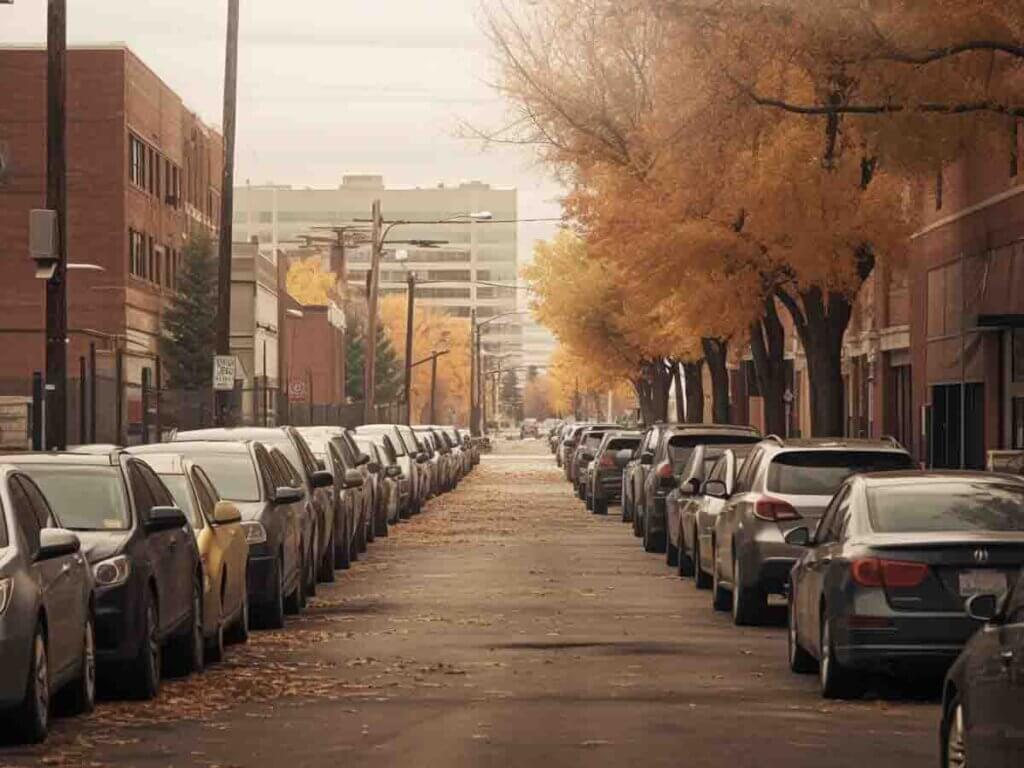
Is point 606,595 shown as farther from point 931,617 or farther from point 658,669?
point 931,617

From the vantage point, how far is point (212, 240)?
80.3m

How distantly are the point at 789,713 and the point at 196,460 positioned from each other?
834 cm

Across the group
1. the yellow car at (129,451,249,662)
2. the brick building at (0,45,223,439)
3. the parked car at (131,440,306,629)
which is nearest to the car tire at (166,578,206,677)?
the yellow car at (129,451,249,662)

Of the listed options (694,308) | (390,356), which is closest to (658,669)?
(694,308)

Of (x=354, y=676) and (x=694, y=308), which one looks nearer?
(x=354, y=676)

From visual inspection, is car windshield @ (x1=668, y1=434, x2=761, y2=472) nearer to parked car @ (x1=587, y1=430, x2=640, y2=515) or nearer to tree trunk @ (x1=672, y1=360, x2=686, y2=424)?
parked car @ (x1=587, y1=430, x2=640, y2=515)

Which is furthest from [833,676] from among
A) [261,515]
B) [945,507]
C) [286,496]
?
[286,496]

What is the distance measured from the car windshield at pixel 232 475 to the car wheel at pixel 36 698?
8.12 metres

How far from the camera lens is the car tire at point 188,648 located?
629 inches

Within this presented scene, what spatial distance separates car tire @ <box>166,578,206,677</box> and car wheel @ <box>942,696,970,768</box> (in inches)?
288

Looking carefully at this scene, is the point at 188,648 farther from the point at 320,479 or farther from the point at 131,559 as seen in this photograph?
the point at 320,479

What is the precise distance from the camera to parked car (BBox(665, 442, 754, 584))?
2502 centimetres

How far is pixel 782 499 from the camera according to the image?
20.0m

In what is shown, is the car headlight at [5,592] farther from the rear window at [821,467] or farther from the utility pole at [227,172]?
the utility pole at [227,172]
